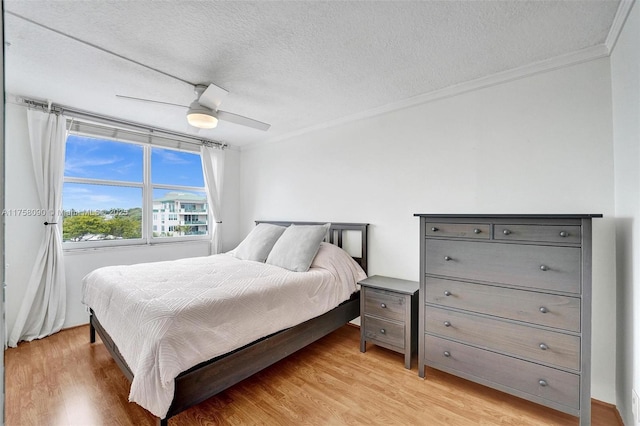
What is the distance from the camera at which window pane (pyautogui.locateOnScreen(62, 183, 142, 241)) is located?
3178 mm

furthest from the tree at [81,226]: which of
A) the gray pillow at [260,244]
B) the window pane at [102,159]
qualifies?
the gray pillow at [260,244]

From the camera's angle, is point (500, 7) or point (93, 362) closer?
point (500, 7)

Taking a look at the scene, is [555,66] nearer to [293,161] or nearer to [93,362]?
[293,161]

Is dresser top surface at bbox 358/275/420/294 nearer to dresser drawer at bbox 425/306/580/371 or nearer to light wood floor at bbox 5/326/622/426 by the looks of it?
dresser drawer at bbox 425/306/580/371

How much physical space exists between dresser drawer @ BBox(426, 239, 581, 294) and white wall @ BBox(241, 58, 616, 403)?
0.48 metres

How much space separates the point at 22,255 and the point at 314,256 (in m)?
2.93

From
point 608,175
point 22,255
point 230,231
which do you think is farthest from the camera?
point 230,231

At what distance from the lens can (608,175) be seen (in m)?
1.86

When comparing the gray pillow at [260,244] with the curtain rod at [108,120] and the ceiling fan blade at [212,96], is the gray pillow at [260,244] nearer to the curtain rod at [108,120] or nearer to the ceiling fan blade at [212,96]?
the ceiling fan blade at [212,96]

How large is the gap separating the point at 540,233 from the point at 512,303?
48 cm

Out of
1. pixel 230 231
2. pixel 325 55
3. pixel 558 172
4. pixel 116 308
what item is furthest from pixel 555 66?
pixel 230 231

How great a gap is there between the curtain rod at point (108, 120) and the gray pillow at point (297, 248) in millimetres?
2153

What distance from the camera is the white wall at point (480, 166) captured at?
188cm

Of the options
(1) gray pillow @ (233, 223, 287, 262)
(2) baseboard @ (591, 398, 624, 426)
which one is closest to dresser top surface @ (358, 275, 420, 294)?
(1) gray pillow @ (233, 223, 287, 262)
